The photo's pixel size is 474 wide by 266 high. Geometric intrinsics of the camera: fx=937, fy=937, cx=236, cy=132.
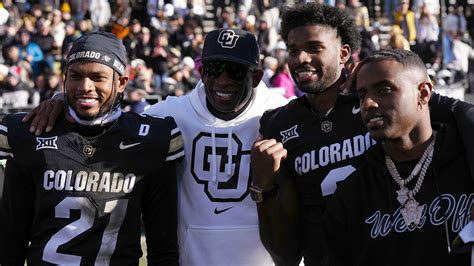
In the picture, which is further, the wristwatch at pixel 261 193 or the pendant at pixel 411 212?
the wristwatch at pixel 261 193

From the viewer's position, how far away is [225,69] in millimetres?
4441

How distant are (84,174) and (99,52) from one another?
521mm

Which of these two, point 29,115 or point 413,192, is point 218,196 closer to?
point 29,115

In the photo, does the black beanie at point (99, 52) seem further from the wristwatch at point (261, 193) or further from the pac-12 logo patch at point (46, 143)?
the wristwatch at point (261, 193)

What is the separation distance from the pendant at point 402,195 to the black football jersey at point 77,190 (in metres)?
1.11

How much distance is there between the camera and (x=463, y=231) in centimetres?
323

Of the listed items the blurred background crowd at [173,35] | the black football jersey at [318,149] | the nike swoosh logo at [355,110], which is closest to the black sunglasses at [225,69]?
the black football jersey at [318,149]

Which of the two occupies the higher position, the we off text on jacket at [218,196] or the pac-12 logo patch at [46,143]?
the pac-12 logo patch at [46,143]

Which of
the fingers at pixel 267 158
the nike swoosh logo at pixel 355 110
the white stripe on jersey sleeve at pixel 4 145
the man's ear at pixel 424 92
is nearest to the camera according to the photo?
the man's ear at pixel 424 92

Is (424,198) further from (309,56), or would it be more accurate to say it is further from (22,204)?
(22,204)

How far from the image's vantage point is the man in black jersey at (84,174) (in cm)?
391

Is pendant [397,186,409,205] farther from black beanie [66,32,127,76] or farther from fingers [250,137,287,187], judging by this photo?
black beanie [66,32,127,76]

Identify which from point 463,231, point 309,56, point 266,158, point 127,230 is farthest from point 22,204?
point 463,231

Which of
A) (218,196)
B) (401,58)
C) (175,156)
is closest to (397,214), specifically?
(401,58)
